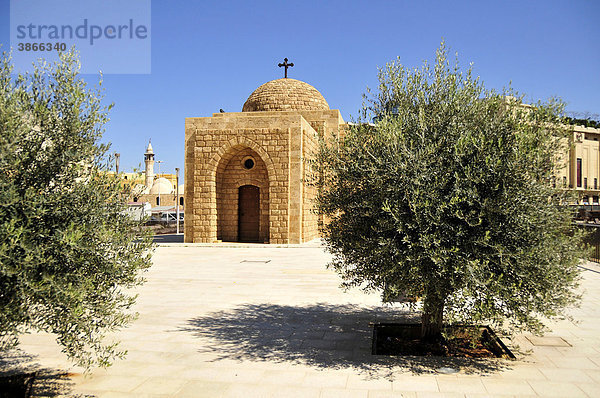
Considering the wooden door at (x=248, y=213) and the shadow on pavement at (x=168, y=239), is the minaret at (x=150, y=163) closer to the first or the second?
the shadow on pavement at (x=168, y=239)

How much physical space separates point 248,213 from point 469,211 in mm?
16801

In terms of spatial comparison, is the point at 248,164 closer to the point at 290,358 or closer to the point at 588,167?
the point at 290,358

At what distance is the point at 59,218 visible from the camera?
380 cm

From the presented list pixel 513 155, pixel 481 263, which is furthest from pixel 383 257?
pixel 513 155

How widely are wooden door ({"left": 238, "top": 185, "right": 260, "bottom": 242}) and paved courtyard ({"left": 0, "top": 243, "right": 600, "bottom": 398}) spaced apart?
11980 millimetres

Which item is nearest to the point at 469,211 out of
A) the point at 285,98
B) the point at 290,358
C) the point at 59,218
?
the point at 290,358

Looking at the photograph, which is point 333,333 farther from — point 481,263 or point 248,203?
point 248,203

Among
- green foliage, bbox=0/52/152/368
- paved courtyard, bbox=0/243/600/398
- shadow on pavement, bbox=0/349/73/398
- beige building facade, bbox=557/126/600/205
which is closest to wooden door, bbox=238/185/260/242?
paved courtyard, bbox=0/243/600/398

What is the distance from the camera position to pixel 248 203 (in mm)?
20844

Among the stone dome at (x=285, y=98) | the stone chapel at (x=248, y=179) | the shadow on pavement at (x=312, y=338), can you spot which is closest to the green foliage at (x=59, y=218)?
the shadow on pavement at (x=312, y=338)

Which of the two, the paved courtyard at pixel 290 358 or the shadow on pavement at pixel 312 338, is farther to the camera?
the shadow on pavement at pixel 312 338

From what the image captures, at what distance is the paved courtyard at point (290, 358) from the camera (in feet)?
14.1

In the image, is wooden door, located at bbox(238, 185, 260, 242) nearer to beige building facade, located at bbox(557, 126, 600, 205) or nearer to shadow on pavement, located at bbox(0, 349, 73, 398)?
shadow on pavement, located at bbox(0, 349, 73, 398)

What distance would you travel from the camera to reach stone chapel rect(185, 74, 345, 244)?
1916cm
